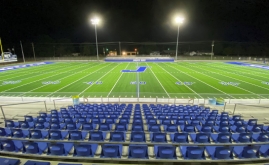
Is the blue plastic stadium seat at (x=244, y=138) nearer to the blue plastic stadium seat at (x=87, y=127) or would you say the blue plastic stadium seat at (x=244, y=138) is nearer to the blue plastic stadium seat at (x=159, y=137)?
the blue plastic stadium seat at (x=159, y=137)

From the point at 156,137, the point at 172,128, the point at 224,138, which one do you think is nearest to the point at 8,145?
the point at 156,137

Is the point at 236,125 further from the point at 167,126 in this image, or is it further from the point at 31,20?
the point at 31,20

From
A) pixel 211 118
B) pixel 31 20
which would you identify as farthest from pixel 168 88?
pixel 31 20

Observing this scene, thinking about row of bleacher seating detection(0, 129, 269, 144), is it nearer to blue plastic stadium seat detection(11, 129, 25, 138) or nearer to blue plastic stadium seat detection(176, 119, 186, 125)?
blue plastic stadium seat detection(11, 129, 25, 138)

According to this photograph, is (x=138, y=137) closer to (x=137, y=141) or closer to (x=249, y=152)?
(x=137, y=141)

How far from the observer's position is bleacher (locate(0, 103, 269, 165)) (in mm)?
5309

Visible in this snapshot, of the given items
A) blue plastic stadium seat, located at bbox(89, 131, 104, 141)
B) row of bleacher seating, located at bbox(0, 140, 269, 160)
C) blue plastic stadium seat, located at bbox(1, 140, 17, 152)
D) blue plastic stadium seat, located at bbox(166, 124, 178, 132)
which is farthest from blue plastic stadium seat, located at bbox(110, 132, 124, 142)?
blue plastic stadium seat, located at bbox(1, 140, 17, 152)

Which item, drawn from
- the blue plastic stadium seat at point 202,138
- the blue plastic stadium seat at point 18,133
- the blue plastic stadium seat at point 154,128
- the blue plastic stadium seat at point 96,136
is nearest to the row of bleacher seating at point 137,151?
the blue plastic stadium seat at point 96,136

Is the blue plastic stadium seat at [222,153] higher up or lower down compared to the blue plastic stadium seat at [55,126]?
higher up

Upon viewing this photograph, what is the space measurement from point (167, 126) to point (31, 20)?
91801mm

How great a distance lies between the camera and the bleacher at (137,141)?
17.4 feet

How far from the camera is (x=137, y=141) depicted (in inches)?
262

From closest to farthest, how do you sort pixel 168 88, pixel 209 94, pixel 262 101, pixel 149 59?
pixel 262 101, pixel 209 94, pixel 168 88, pixel 149 59

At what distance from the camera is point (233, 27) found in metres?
93.4
